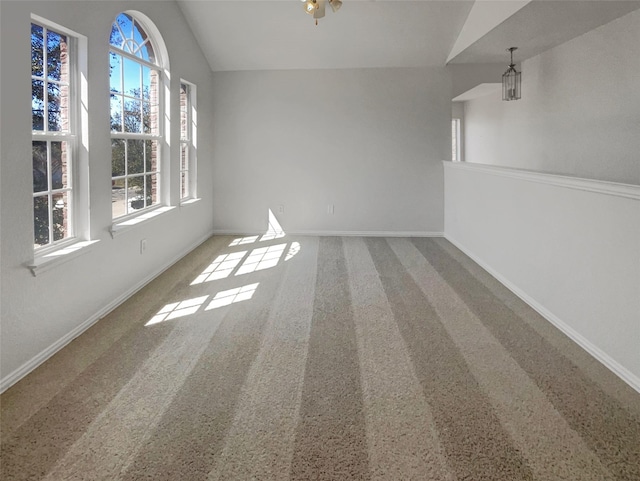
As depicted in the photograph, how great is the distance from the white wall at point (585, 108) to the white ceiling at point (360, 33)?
0.19 meters

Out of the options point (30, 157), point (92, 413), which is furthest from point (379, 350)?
point (30, 157)

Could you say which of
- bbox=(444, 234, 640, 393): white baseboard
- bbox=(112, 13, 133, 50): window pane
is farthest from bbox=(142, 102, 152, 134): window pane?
bbox=(444, 234, 640, 393): white baseboard

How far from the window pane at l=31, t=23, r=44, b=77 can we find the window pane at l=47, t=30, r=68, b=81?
63 millimetres

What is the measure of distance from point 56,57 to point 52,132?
50cm

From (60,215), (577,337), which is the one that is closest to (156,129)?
(60,215)

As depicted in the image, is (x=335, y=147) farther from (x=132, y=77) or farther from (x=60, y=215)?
(x=60, y=215)

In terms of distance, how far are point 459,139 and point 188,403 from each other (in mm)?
9288

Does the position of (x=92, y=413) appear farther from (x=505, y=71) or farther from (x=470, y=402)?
(x=505, y=71)

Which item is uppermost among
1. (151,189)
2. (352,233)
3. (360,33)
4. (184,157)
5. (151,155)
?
(360,33)

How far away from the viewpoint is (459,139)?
33.7ft

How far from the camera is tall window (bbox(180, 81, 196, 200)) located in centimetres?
576

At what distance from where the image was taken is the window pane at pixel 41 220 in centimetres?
290

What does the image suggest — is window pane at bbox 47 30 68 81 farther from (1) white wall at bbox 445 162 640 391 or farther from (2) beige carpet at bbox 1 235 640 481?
(1) white wall at bbox 445 162 640 391

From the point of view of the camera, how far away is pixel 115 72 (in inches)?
152
